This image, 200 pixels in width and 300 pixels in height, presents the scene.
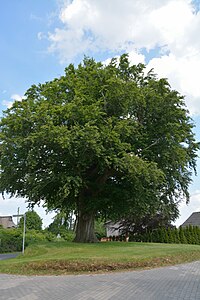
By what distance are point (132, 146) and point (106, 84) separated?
13.0 feet

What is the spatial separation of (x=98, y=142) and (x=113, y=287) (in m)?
9.67

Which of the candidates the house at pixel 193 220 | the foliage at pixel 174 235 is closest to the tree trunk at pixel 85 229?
the foliage at pixel 174 235

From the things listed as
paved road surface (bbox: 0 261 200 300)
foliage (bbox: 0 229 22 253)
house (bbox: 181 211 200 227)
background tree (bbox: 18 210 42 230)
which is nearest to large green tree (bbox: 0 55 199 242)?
paved road surface (bbox: 0 261 200 300)

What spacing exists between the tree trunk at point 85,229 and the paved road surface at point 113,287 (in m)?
10.0

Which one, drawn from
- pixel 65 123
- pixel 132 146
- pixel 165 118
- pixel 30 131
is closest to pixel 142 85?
pixel 165 118

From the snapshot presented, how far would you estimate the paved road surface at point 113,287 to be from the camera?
7543 millimetres

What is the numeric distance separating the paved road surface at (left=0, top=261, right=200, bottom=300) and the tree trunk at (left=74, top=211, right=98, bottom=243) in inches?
394

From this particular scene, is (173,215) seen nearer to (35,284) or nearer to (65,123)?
(65,123)

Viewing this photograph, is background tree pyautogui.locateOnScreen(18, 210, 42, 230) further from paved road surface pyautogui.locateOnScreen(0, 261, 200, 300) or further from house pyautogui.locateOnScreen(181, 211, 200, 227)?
paved road surface pyautogui.locateOnScreen(0, 261, 200, 300)

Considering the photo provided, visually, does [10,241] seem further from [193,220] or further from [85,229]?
[193,220]

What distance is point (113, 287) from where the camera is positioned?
8.58m

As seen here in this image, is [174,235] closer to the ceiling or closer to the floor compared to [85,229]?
closer to the floor

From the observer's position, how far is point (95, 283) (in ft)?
30.6

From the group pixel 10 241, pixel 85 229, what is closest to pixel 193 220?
pixel 10 241
